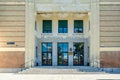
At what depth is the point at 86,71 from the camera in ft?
99.3

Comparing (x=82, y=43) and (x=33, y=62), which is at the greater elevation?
(x=82, y=43)

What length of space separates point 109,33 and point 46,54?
8720 mm

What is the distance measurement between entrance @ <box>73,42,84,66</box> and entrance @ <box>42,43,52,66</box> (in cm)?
308

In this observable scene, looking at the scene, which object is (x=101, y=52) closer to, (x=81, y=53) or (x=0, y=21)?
(x=81, y=53)

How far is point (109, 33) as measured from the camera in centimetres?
3356

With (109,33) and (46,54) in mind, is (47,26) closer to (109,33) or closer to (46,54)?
(46,54)

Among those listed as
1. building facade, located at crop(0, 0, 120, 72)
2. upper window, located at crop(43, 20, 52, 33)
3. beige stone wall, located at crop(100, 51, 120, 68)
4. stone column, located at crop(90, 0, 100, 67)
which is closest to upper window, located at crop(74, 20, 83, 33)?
building facade, located at crop(0, 0, 120, 72)

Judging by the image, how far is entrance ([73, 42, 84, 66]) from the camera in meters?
37.5

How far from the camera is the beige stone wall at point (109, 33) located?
33312 mm

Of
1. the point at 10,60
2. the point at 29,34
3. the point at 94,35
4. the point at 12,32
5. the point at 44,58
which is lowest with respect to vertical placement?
the point at 10,60

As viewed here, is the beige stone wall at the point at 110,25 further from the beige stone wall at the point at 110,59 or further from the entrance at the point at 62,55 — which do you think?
the entrance at the point at 62,55

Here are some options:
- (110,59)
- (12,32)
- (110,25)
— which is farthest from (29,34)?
(110,59)

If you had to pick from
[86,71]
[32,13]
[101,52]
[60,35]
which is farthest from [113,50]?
[32,13]

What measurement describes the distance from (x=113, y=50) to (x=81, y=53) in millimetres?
5442
